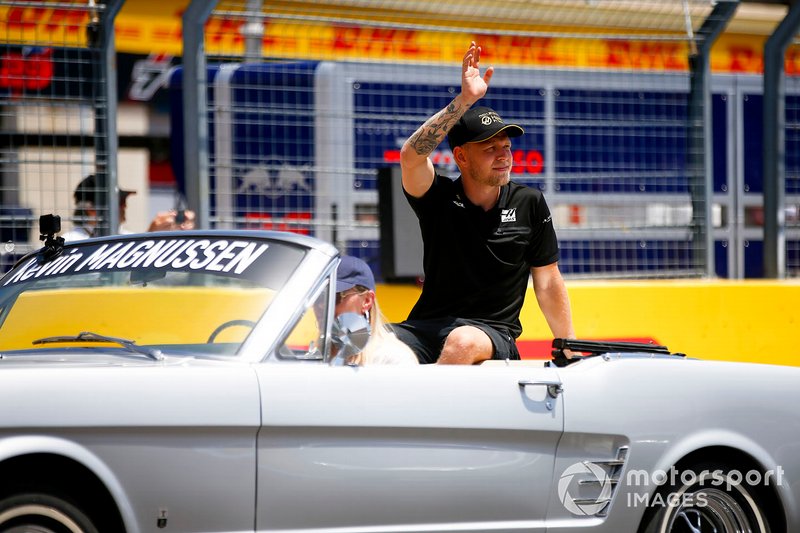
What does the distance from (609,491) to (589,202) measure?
19.1 feet

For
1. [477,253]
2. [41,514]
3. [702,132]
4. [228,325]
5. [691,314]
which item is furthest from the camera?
[702,132]

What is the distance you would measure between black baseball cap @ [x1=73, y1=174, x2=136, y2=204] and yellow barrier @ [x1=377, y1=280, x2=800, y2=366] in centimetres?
183

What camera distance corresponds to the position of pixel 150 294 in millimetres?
3998

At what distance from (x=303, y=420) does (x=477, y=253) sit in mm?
1662

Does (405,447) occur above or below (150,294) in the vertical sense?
below

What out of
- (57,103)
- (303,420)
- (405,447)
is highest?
(57,103)

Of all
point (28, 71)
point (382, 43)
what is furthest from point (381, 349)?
point (382, 43)

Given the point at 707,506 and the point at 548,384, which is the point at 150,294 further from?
the point at 707,506

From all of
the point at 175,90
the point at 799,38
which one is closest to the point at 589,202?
the point at 799,38

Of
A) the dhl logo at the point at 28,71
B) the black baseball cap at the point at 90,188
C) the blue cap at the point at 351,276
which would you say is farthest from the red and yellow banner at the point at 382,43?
the blue cap at the point at 351,276

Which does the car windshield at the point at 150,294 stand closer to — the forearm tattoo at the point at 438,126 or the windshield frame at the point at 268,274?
the windshield frame at the point at 268,274

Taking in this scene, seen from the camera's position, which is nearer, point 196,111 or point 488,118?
point 488,118

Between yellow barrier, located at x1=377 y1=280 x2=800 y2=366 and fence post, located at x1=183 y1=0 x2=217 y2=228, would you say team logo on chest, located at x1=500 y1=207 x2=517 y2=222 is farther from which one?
fence post, located at x1=183 y1=0 x2=217 y2=228

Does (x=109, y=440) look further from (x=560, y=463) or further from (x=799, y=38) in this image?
(x=799, y=38)
